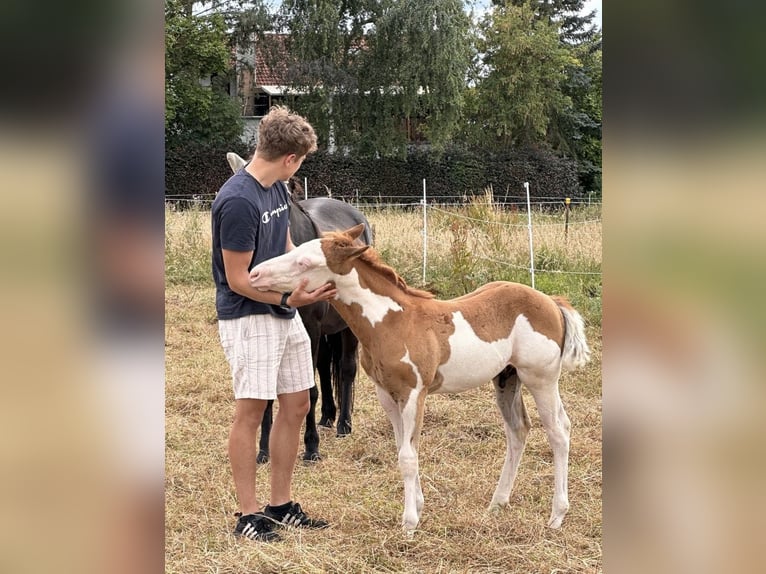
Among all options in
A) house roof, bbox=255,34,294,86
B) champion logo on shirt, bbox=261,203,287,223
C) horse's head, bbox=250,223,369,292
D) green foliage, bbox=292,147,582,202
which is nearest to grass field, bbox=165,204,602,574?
horse's head, bbox=250,223,369,292

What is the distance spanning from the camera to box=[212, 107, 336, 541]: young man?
10.5 ft

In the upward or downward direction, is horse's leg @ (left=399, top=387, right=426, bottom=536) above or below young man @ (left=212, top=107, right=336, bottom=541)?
below

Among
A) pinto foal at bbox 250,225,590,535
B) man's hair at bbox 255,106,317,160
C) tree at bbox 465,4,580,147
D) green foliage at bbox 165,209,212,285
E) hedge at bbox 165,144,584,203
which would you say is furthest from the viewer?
tree at bbox 465,4,580,147

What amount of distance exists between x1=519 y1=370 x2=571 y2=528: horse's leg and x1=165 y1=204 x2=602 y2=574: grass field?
0.37 feet

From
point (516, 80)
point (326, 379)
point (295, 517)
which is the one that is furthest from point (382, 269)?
point (516, 80)

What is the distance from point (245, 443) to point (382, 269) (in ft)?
3.29

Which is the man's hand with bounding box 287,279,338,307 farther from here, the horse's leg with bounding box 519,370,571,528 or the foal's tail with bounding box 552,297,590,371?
the foal's tail with bounding box 552,297,590,371

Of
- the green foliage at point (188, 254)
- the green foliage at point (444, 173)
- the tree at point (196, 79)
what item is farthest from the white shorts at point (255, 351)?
the tree at point (196, 79)

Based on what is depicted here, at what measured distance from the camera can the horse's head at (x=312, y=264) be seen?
10.4 ft

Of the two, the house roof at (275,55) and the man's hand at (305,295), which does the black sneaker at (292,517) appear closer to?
the man's hand at (305,295)

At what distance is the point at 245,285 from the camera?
3.19 meters
